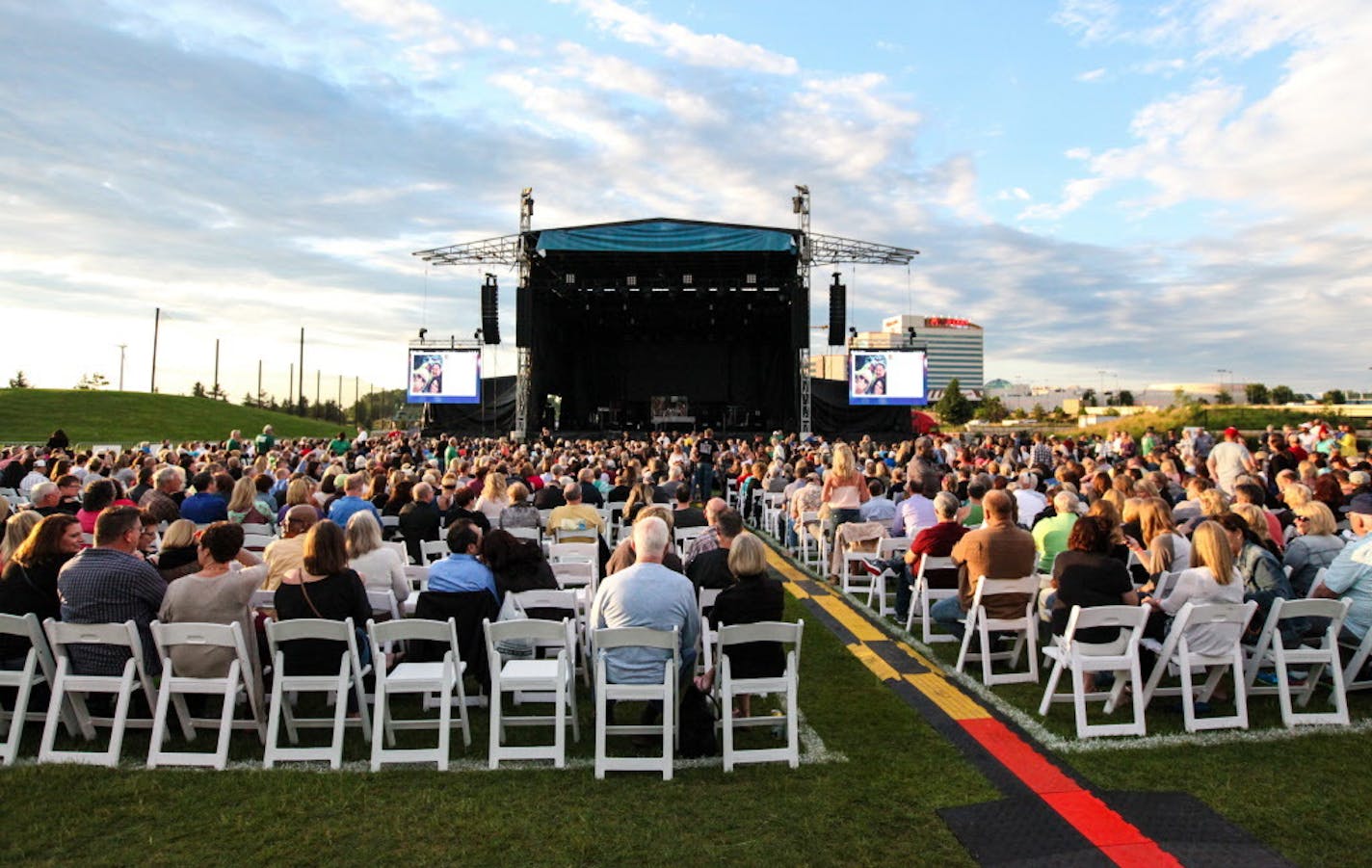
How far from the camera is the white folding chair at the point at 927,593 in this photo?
633 cm

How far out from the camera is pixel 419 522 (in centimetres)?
755

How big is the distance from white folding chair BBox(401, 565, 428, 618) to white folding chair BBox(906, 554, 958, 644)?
11.8 ft

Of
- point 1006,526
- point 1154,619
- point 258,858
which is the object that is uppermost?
point 1006,526

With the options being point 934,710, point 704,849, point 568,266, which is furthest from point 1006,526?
point 568,266

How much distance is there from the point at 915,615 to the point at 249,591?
16.1ft

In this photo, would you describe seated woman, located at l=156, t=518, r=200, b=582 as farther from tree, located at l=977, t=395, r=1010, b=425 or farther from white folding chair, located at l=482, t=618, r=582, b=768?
tree, located at l=977, t=395, r=1010, b=425

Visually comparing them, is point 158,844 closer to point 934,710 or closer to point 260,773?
point 260,773

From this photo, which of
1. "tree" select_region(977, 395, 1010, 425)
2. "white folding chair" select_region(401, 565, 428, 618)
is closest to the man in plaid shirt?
"white folding chair" select_region(401, 565, 428, 618)

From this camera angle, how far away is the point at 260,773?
4023 millimetres

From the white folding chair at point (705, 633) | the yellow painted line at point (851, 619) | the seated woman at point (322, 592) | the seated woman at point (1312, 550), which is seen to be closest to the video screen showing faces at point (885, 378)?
the yellow painted line at point (851, 619)

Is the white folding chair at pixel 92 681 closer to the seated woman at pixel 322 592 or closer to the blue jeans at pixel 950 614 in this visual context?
the seated woman at pixel 322 592

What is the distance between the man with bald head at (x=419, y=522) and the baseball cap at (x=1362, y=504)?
7.40 metres

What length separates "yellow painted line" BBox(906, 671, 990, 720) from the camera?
4.86 metres

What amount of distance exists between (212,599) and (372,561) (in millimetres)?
999
